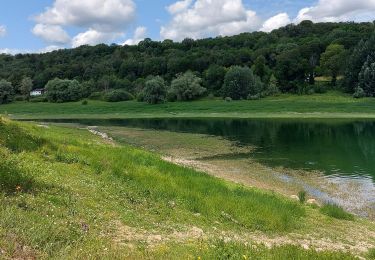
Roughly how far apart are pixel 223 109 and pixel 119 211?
319 ft

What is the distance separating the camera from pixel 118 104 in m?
129

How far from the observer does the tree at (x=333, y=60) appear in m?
137

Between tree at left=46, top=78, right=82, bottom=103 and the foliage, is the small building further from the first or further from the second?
the foliage

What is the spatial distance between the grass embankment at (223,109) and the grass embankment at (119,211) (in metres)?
77.8

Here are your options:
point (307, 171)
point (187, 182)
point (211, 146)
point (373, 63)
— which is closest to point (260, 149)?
point (211, 146)

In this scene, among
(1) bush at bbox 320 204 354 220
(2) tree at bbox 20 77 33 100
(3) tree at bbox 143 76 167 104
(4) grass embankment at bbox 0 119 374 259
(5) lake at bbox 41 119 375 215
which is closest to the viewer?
(4) grass embankment at bbox 0 119 374 259

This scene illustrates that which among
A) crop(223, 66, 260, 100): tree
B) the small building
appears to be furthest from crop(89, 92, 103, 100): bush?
crop(223, 66, 260, 100): tree

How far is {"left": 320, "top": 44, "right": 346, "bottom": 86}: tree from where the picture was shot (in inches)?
5404

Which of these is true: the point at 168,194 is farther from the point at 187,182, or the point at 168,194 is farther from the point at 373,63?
the point at 373,63

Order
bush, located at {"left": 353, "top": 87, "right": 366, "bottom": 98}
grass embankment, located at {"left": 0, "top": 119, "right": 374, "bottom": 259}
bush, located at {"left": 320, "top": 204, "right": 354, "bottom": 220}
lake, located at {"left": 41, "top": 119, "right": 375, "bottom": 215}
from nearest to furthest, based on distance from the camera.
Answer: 1. grass embankment, located at {"left": 0, "top": 119, "right": 374, "bottom": 259}
2. bush, located at {"left": 320, "top": 204, "right": 354, "bottom": 220}
3. lake, located at {"left": 41, "top": 119, "right": 375, "bottom": 215}
4. bush, located at {"left": 353, "top": 87, "right": 366, "bottom": 98}

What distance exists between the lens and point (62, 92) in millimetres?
145750

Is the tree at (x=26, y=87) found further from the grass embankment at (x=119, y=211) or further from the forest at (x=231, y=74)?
the grass embankment at (x=119, y=211)

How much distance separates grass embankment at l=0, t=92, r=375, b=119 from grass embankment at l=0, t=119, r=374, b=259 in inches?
3064

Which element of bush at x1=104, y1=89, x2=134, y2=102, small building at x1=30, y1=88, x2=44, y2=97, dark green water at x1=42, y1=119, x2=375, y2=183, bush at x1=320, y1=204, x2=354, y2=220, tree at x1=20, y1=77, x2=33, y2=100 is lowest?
dark green water at x1=42, y1=119, x2=375, y2=183
